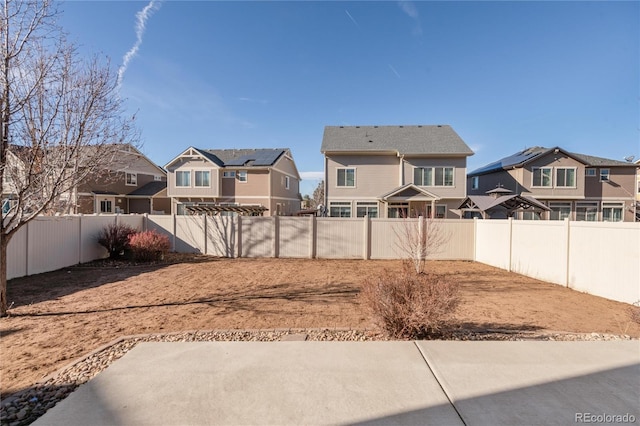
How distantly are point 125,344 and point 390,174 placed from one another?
18964 millimetres

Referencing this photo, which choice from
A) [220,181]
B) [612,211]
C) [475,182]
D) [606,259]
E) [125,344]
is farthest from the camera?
[475,182]

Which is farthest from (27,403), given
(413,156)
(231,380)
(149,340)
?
(413,156)

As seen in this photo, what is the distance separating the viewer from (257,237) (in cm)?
1223

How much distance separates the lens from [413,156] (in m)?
20.1

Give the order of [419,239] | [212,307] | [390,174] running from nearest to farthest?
[212,307]
[419,239]
[390,174]

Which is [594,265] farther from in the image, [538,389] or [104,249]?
[104,249]

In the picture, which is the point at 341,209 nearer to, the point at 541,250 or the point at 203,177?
the point at 203,177

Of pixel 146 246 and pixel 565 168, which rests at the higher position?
pixel 565 168

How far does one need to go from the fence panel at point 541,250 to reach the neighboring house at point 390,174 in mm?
9996

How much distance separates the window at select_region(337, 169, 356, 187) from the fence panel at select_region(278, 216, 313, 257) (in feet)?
29.9

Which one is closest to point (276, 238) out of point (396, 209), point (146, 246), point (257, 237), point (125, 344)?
point (257, 237)

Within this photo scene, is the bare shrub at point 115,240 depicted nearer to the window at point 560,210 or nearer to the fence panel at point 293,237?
the fence panel at point 293,237

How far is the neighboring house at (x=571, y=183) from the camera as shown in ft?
71.4

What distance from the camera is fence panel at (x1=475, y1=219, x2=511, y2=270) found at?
1022 centimetres
